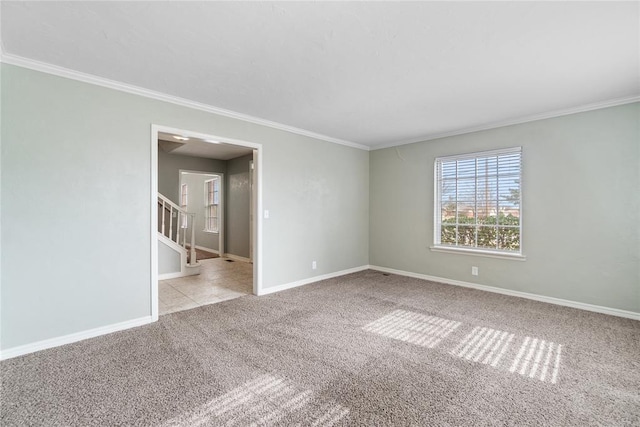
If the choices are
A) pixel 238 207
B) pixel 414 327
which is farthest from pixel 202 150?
pixel 414 327

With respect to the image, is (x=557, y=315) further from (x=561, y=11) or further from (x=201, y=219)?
(x=201, y=219)

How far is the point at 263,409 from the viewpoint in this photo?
5.82 ft

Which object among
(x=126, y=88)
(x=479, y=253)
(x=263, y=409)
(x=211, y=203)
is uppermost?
(x=126, y=88)

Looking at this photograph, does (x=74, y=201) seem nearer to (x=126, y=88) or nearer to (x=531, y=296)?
(x=126, y=88)

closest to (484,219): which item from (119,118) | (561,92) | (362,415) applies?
(561,92)

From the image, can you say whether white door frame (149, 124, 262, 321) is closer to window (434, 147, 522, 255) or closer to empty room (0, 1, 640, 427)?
empty room (0, 1, 640, 427)

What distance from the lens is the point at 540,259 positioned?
151 inches

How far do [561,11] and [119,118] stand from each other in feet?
12.2

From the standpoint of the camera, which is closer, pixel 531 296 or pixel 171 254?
pixel 531 296

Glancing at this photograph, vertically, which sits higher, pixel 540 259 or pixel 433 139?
pixel 433 139

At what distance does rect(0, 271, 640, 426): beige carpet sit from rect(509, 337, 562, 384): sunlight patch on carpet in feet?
0.05

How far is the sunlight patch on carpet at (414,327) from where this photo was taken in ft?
9.02

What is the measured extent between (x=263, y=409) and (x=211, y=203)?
7.25 m

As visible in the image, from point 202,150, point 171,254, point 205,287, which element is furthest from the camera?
point 202,150
